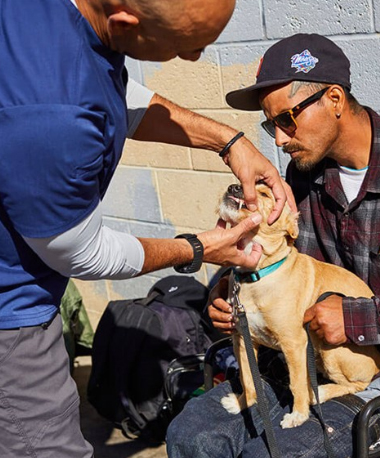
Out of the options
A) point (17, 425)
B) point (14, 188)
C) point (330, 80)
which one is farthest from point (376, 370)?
point (14, 188)

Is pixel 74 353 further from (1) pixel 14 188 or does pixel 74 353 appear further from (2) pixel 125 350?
(1) pixel 14 188

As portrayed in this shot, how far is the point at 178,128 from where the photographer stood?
8.86ft

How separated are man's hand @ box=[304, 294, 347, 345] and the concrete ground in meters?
1.53

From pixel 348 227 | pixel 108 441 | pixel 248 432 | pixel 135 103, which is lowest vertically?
pixel 108 441

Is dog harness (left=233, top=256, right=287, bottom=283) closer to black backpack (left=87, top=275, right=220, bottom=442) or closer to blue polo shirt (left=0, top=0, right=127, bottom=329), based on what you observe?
blue polo shirt (left=0, top=0, right=127, bottom=329)

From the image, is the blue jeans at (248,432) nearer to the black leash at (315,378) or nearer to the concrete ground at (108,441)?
the black leash at (315,378)

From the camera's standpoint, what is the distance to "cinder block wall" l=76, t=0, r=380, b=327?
315 centimetres

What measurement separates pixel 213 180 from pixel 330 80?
1.40 m

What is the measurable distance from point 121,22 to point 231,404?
1463mm

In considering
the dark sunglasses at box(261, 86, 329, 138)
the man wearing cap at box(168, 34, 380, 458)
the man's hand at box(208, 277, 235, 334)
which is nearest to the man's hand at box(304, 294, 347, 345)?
the man wearing cap at box(168, 34, 380, 458)

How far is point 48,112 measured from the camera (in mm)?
→ 1777

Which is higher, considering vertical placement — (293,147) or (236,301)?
(293,147)

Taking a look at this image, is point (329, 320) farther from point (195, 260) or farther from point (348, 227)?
point (195, 260)

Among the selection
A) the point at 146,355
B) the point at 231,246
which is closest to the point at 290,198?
the point at 231,246
